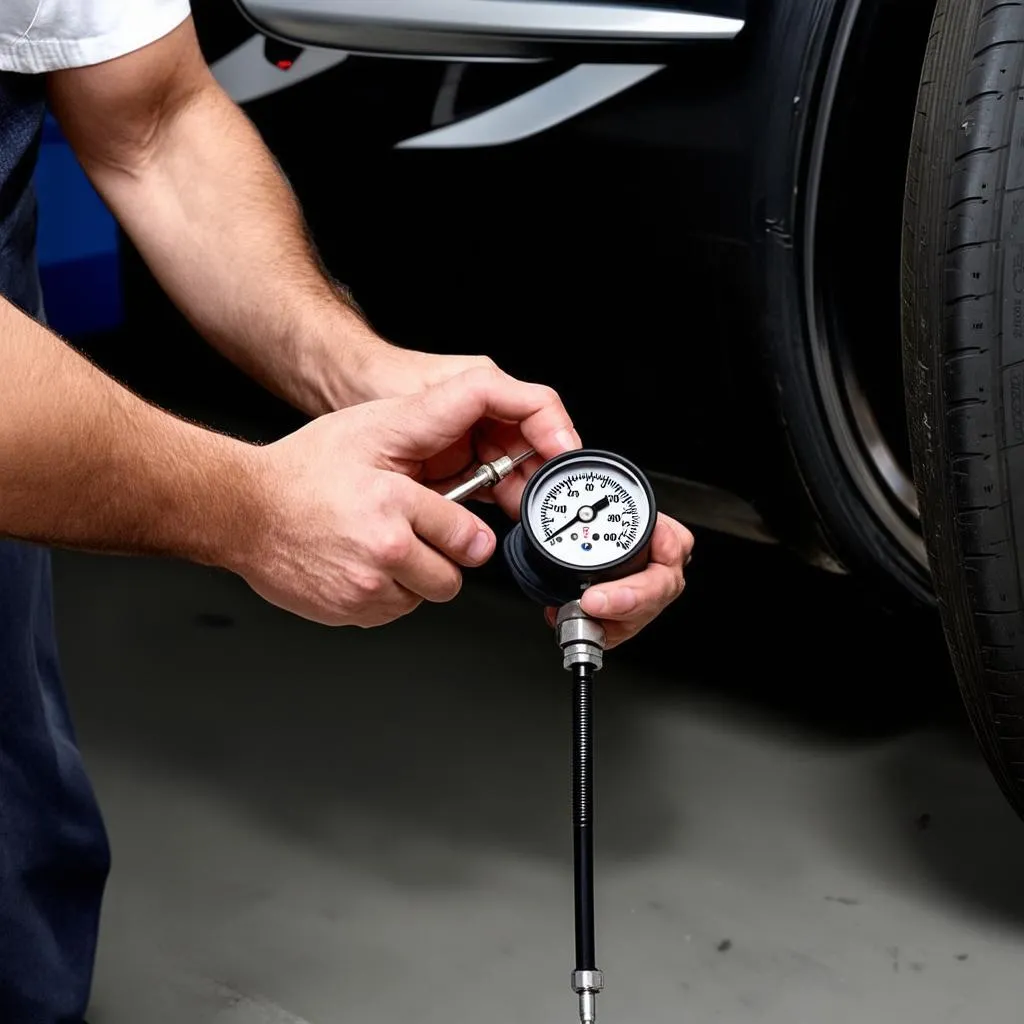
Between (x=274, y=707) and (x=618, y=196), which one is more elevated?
(x=618, y=196)

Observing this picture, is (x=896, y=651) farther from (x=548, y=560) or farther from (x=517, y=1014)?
(x=548, y=560)

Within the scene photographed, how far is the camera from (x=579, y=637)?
35.2 inches

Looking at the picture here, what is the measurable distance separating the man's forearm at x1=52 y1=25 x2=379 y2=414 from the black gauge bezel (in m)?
0.19

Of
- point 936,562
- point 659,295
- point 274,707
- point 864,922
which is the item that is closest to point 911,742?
point 864,922

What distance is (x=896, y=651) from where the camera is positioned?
152cm

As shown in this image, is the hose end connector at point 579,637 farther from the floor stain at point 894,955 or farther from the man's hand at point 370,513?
the floor stain at point 894,955

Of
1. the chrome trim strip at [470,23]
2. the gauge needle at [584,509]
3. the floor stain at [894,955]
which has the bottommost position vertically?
the floor stain at [894,955]

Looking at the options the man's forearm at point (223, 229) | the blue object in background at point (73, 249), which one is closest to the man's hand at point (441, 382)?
the man's forearm at point (223, 229)

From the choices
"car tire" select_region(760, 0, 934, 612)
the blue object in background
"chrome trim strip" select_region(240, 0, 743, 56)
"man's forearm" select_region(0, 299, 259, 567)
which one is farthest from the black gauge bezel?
the blue object in background

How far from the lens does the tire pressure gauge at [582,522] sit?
904 millimetres

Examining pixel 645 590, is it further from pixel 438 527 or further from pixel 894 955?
pixel 894 955

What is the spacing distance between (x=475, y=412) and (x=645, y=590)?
15 cm

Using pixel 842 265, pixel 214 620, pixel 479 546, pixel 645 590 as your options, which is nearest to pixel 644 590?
pixel 645 590

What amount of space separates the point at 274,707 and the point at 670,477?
45 centimetres
